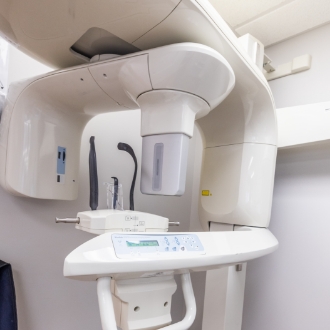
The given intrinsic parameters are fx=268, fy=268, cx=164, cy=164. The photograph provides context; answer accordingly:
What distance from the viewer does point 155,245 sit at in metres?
0.50

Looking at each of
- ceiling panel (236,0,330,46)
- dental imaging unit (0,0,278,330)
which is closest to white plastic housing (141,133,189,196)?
dental imaging unit (0,0,278,330)

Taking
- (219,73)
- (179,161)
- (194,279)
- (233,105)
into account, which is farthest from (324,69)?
(194,279)

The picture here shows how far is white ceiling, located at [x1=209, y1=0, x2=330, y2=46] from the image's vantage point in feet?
3.41

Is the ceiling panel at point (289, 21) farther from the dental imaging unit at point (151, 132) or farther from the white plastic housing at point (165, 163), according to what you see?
the white plastic housing at point (165, 163)

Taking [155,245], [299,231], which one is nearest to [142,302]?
[155,245]

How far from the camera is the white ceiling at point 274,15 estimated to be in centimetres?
104

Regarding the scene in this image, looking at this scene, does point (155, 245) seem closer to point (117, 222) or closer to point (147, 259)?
point (147, 259)

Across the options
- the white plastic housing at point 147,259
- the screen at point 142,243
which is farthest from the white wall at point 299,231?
the screen at point 142,243

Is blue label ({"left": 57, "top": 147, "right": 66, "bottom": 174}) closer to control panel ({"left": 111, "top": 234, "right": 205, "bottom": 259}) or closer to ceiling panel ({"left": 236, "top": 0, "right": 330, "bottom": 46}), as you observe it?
control panel ({"left": 111, "top": 234, "right": 205, "bottom": 259})

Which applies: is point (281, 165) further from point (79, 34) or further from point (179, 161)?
point (79, 34)

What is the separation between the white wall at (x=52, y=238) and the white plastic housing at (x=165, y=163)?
54cm

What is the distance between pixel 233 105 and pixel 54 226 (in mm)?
783

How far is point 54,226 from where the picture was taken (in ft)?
3.34

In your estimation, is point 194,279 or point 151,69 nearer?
point 151,69
